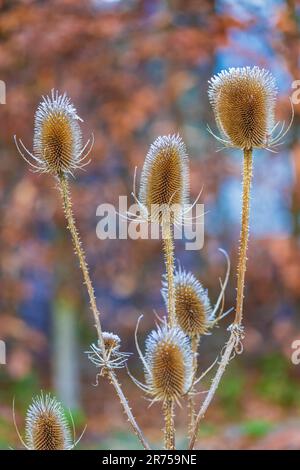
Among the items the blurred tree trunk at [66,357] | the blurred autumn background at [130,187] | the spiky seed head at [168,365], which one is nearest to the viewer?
the spiky seed head at [168,365]

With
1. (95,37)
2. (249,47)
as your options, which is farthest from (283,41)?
(95,37)

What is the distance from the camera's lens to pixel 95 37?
4957mm

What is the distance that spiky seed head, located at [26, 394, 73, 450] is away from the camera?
4.96 ft

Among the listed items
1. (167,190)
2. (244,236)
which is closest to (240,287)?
(244,236)

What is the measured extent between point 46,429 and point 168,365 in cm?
29

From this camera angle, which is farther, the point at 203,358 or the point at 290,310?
the point at 203,358

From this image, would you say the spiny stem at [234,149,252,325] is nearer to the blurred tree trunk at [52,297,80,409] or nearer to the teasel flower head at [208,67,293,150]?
the teasel flower head at [208,67,293,150]

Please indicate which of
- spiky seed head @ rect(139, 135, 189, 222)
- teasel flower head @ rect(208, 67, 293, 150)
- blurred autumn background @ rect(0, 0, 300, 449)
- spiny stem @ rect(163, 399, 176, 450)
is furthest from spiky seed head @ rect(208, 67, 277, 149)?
blurred autumn background @ rect(0, 0, 300, 449)

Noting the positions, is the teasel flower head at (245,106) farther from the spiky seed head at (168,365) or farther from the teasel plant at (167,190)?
the spiky seed head at (168,365)

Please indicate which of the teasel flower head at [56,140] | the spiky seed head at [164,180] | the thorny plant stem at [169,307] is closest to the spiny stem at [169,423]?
the thorny plant stem at [169,307]

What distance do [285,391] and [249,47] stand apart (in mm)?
3574

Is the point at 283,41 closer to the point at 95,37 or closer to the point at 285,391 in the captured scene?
the point at 95,37

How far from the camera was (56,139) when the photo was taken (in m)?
1.61

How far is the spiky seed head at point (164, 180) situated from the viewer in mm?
1652
